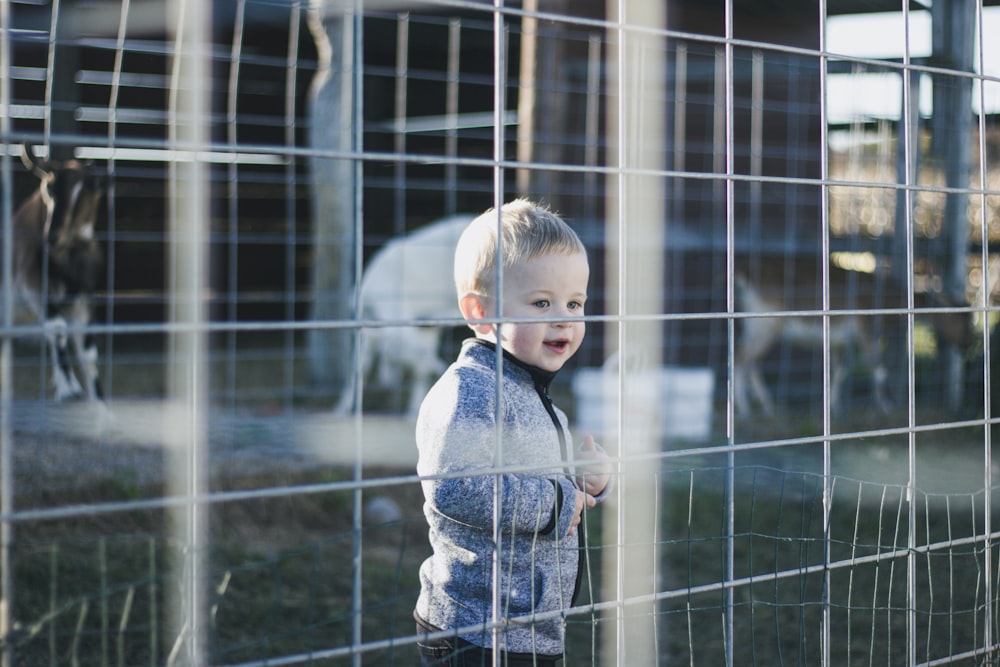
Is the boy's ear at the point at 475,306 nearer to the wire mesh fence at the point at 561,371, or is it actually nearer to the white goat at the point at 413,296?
the wire mesh fence at the point at 561,371

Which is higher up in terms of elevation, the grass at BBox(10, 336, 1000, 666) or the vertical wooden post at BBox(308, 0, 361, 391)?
the vertical wooden post at BBox(308, 0, 361, 391)

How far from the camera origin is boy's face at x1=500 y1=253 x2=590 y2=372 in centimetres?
151

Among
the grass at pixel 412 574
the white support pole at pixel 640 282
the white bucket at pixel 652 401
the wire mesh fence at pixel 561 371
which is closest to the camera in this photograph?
the wire mesh fence at pixel 561 371

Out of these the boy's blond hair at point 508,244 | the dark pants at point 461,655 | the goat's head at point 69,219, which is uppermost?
the goat's head at point 69,219

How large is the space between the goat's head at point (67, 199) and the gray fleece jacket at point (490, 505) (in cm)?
286

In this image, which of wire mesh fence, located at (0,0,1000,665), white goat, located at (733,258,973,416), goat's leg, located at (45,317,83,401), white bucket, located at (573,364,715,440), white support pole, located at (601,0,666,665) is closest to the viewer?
wire mesh fence, located at (0,0,1000,665)

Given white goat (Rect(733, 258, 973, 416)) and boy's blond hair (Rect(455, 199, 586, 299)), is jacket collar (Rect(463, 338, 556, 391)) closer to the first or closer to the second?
boy's blond hair (Rect(455, 199, 586, 299))

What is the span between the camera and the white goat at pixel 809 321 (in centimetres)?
584

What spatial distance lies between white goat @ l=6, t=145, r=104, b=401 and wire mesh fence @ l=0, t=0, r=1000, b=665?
0.8 inches

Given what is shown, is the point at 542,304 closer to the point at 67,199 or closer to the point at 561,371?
the point at 67,199

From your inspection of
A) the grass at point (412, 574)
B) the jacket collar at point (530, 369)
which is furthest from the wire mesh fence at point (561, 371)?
the jacket collar at point (530, 369)

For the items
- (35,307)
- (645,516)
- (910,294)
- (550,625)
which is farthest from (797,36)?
(550,625)

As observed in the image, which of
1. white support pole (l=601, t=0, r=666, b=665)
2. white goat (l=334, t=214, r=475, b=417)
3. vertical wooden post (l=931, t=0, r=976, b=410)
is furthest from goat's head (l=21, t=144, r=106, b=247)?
vertical wooden post (l=931, t=0, r=976, b=410)

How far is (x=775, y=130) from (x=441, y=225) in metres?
3.29
